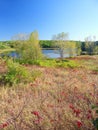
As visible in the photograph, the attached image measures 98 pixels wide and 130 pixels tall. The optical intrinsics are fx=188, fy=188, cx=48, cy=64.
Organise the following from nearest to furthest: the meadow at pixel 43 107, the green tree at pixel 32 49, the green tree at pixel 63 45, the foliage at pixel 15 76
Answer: the meadow at pixel 43 107 < the foliage at pixel 15 76 < the green tree at pixel 32 49 < the green tree at pixel 63 45

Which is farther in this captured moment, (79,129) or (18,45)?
(18,45)

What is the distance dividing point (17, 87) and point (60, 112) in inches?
125

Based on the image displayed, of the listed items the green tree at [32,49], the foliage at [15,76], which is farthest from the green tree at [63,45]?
the foliage at [15,76]

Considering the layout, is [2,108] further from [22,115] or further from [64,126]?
[64,126]

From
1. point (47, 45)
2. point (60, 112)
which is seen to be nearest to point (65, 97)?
point (60, 112)

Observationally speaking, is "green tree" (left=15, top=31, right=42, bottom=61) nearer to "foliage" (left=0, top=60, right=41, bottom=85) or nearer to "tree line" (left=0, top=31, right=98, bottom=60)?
"tree line" (left=0, top=31, right=98, bottom=60)

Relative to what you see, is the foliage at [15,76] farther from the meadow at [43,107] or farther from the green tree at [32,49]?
the green tree at [32,49]

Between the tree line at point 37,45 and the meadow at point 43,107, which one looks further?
the tree line at point 37,45

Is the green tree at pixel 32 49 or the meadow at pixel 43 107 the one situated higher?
the green tree at pixel 32 49

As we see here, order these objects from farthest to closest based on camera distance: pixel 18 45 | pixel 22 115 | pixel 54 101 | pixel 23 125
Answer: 1. pixel 18 45
2. pixel 54 101
3. pixel 22 115
4. pixel 23 125

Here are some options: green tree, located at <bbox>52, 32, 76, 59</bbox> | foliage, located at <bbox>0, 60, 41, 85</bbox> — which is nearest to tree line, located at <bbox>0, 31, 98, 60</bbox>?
green tree, located at <bbox>52, 32, 76, 59</bbox>

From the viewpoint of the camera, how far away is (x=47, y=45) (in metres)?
122

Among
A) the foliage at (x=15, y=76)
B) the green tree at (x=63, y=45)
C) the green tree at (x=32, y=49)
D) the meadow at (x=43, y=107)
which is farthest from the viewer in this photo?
the green tree at (x=63, y=45)

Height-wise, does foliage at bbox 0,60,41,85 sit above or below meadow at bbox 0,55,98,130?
above
